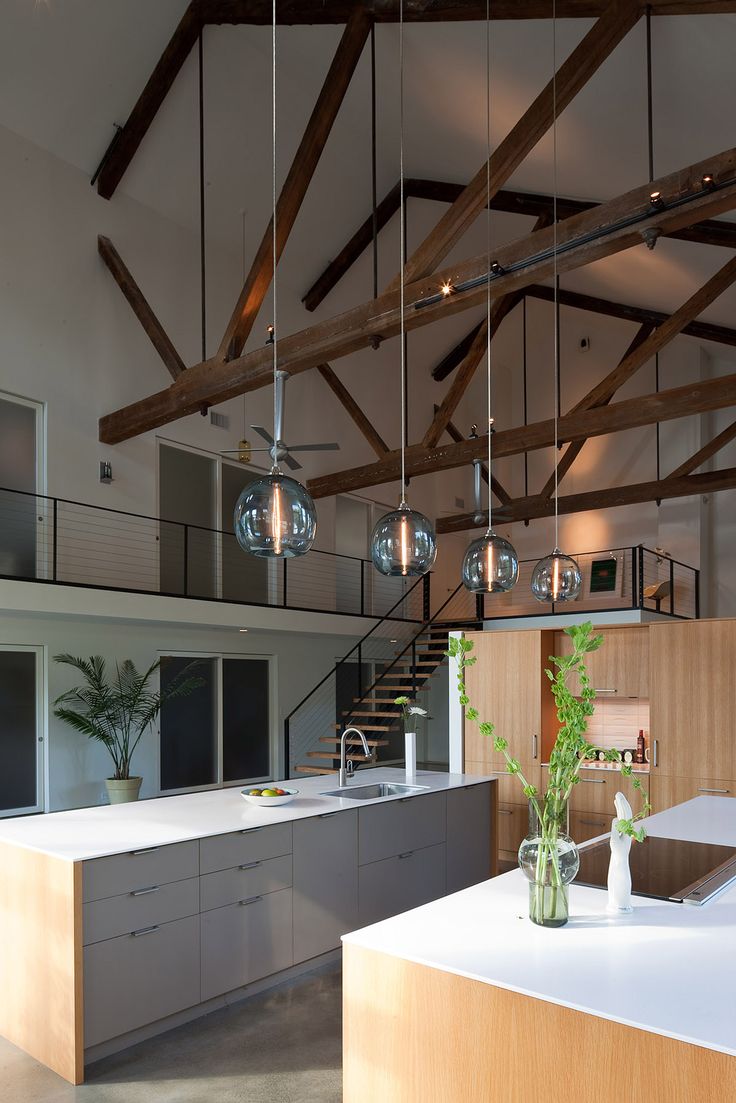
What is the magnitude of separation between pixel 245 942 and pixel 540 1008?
8.30ft

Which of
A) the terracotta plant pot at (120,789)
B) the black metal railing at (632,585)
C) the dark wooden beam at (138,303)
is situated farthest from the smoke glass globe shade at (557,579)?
the black metal railing at (632,585)

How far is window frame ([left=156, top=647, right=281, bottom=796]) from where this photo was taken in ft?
33.5

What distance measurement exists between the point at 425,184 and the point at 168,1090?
9.95m

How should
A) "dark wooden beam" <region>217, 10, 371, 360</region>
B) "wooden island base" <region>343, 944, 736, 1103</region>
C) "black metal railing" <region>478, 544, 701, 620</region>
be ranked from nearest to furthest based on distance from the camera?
"wooden island base" <region>343, 944, 736, 1103</region> → "dark wooden beam" <region>217, 10, 371, 360</region> → "black metal railing" <region>478, 544, 701, 620</region>

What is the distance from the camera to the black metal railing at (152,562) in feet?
29.0

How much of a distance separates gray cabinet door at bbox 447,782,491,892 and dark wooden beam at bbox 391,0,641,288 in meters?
3.77

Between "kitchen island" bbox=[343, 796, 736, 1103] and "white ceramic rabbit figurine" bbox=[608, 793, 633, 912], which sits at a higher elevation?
"white ceramic rabbit figurine" bbox=[608, 793, 633, 912]

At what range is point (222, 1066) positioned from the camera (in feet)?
11.7

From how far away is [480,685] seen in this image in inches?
284

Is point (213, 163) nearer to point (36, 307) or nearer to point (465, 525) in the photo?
point (36, 307)

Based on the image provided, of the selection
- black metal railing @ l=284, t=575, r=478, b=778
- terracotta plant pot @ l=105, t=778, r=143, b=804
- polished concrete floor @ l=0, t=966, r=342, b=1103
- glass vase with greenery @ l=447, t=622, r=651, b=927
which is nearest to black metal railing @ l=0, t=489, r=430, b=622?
black metal railing @ l=284, t=575, r=478, b=778

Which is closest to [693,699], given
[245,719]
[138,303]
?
[245,719]

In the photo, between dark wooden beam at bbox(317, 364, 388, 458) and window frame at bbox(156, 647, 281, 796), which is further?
dark wooden beam at bbox(317, 364, 388, 458)

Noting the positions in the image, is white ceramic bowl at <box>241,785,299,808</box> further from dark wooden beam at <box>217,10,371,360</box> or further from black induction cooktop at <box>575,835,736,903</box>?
dark wooden beam at <box>217,10,371,360</box>
